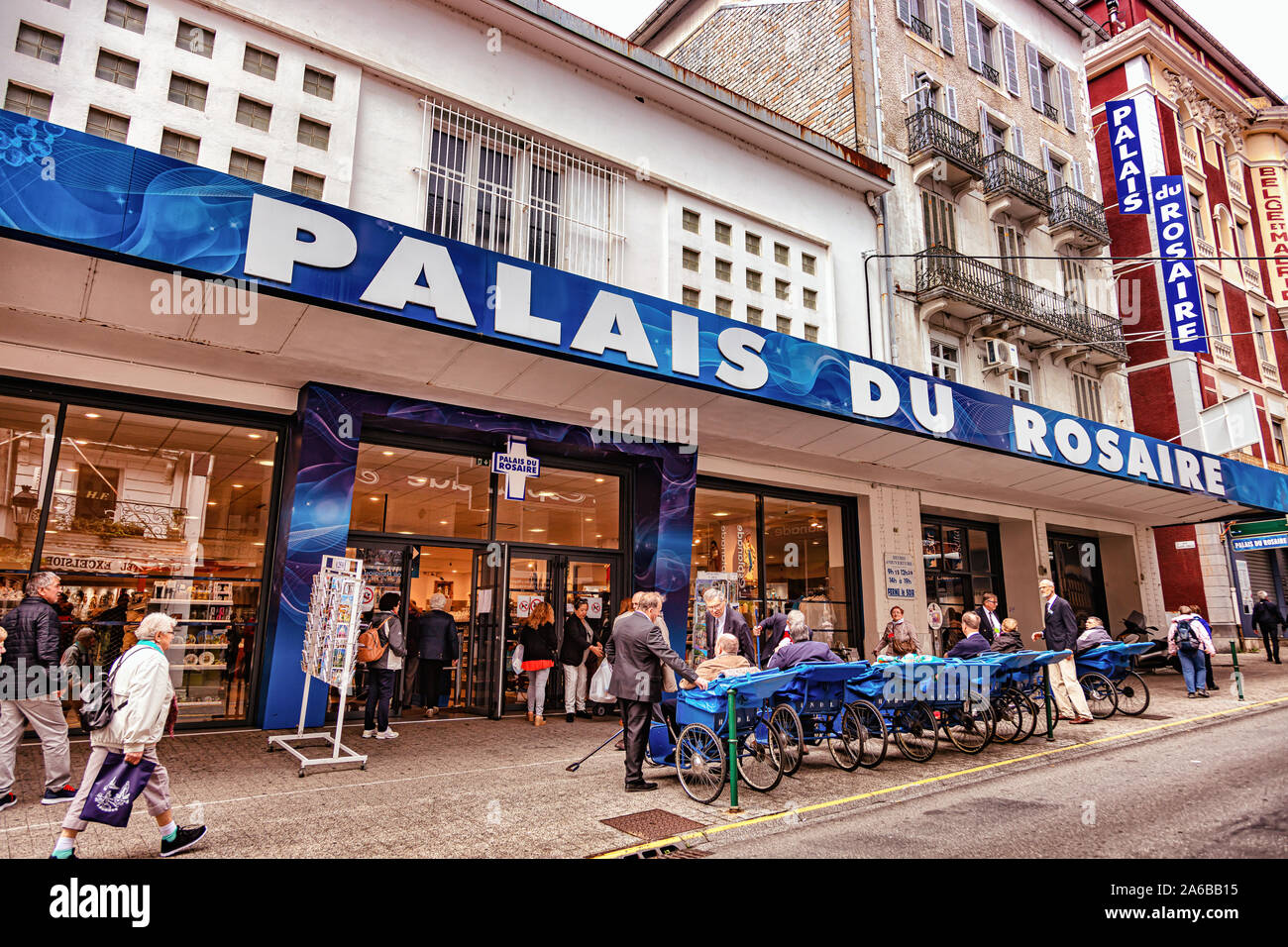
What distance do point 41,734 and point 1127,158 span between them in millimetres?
27786

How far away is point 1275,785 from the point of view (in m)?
6.41

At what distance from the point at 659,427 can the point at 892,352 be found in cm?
678

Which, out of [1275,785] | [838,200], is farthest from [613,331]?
[838,200]

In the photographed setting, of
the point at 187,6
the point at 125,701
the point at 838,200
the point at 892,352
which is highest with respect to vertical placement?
the point at 838,200

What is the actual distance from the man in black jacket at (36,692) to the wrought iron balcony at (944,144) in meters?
18.0

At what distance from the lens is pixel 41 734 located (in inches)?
234

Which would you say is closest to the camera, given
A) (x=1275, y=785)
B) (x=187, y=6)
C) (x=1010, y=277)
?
(x=1275, y=785)

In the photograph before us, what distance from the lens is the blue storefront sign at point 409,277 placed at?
6309 mm

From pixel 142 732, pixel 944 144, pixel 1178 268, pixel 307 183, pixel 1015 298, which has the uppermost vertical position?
pixel 944 144

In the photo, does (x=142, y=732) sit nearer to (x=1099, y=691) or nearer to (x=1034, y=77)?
(x=1099, y=691)

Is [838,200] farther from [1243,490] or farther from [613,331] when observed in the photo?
[1243,490]

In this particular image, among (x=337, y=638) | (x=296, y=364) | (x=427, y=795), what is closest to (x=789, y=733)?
(x=427, y=795)

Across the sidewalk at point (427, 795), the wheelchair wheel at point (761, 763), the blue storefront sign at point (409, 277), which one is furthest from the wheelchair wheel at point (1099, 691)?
the wheelchair wheel at point (761, 763)

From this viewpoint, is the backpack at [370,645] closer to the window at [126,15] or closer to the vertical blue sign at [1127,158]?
the window at [126,15]
